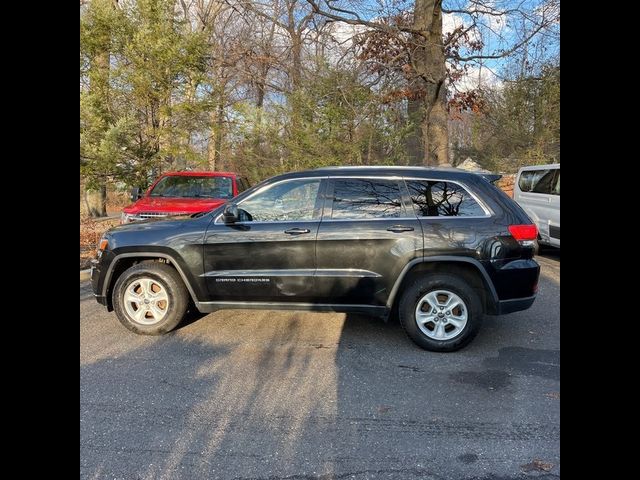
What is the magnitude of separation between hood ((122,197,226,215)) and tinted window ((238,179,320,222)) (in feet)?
11.4

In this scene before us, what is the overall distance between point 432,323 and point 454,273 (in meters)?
0.53

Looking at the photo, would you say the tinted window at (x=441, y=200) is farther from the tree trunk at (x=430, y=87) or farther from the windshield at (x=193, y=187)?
the tree trunk at (x=430, y=87)

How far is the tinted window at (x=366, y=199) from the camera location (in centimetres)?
418

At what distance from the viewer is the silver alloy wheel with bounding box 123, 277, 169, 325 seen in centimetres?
440

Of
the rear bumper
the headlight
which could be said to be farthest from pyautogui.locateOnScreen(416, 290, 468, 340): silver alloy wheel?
the headlight

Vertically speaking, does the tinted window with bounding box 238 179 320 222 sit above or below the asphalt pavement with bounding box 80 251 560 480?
above

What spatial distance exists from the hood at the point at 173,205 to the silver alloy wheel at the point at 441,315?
15.6 ft

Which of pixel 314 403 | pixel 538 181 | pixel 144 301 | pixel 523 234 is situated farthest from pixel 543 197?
pixel 144 301

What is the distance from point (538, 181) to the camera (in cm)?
933

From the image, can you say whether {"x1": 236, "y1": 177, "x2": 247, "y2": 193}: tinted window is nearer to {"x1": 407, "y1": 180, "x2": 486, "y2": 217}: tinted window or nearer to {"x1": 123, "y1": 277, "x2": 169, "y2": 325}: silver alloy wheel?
{"x1": 123, "y1": 277, "x2": 169, "y2": 325}: silver alloy wheel
